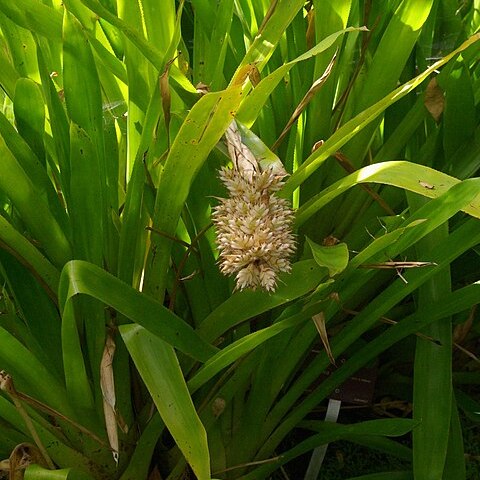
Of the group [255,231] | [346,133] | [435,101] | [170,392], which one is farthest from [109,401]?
[435,101]

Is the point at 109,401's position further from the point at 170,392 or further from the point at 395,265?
the point at 395,265

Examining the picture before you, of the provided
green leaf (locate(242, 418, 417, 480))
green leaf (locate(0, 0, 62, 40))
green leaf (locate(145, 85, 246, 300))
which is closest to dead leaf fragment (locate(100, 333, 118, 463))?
green leaf (locate(145, 85, 246, 300))

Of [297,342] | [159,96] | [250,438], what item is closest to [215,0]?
[159,96]

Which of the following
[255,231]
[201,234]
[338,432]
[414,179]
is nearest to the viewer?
[255,231]

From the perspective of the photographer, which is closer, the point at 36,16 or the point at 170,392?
the point at 170,392

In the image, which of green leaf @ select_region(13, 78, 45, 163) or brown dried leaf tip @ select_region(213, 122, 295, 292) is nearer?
brown dried leaf tip @ select_region(213, 122, 295, 292)

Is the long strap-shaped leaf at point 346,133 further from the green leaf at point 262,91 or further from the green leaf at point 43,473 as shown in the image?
the green leaf at point 43,473

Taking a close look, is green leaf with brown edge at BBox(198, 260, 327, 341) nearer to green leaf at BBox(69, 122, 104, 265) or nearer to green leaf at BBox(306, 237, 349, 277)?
green leaf at BBox(306, 237, 349, 277)

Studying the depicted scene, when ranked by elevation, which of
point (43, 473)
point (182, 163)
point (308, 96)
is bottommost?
point (43, 473)
